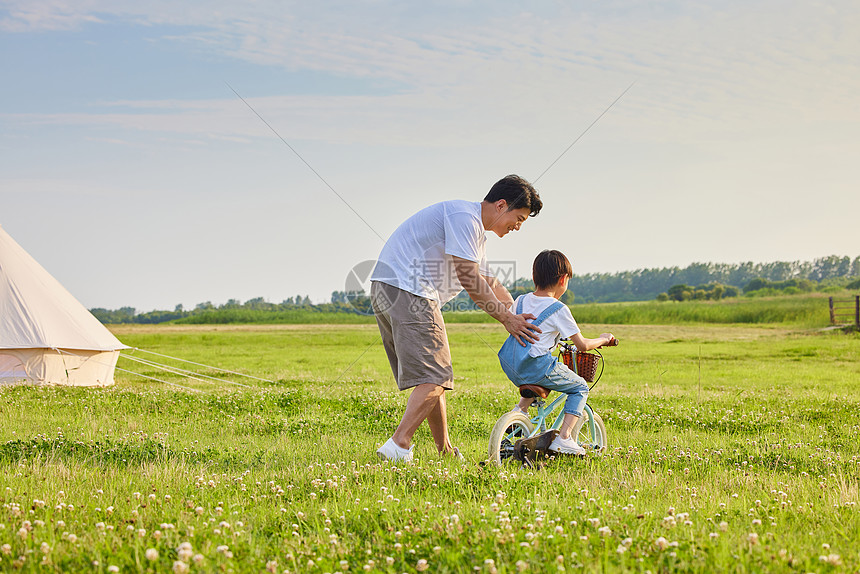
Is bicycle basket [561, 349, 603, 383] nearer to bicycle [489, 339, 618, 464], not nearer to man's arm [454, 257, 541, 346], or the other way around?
bicycle [489, 339, 618, 464]

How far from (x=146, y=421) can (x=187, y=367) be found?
1594cm

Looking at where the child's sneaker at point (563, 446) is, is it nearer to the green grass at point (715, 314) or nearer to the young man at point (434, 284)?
the young man at point (434, 284)

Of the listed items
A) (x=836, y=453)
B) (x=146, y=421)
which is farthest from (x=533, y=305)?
(x=146, y=421)

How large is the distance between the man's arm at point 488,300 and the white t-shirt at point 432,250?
100 millimetres

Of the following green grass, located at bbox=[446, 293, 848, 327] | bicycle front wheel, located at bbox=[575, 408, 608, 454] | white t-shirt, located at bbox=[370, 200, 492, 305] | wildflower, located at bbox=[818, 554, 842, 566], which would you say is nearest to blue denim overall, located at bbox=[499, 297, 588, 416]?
bicycle front wheel, located at bbox=[575, 408, 608, 454]

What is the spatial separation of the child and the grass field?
0.54 m

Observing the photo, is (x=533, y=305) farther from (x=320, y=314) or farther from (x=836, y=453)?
(x=320, y=314)

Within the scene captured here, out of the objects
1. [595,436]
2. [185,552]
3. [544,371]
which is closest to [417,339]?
[544,371]

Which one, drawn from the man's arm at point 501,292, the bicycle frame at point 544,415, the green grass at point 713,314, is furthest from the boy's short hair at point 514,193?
the green grass at point 713,314

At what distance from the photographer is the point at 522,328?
18.5ft

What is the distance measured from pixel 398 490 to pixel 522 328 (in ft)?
5.86

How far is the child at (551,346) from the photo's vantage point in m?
5.75

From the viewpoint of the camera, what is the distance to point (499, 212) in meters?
5.78

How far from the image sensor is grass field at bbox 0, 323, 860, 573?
10.6 feet
